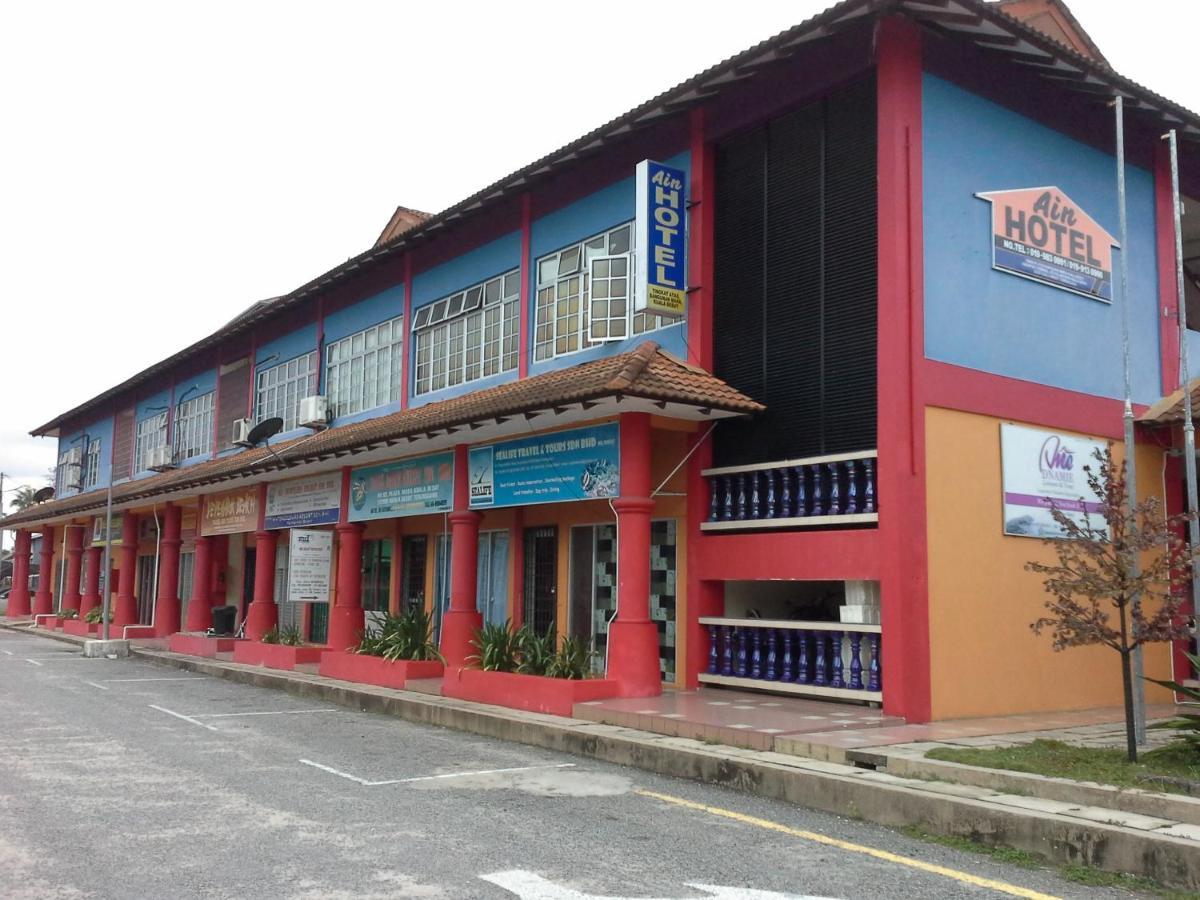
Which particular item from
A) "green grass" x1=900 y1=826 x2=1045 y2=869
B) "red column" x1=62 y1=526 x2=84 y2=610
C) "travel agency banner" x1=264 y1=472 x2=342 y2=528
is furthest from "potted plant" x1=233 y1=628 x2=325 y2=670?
"red column" x1=62 y1=526 x2=84 y2=610

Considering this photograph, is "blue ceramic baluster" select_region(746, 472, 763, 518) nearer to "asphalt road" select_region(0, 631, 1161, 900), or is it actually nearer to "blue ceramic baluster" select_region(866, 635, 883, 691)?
"blue ceramic baluster" select_region(866, 635, 883, 691)

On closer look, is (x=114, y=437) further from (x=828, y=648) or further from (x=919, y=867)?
(x=919, y=867)

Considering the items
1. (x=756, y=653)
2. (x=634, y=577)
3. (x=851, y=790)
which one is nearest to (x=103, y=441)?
(x=634, y=577)

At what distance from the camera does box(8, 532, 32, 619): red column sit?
39.4 m

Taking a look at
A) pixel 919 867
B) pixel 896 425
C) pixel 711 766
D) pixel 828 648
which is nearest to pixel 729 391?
pixel 896 425

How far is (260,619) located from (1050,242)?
15454 millimetres

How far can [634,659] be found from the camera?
11.8 meters

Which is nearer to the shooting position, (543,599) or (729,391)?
(729,391)

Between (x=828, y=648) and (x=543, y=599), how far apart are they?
19.4 ft

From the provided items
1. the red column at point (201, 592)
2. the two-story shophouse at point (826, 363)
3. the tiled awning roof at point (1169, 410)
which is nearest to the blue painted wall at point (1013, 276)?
the two-story shophouse at point (826, 363)

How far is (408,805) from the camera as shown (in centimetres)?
746

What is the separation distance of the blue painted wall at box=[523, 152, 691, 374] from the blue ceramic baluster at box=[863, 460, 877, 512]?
3.13 m

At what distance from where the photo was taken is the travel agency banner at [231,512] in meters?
22.3

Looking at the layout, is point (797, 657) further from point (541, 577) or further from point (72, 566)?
point (72, 566)
